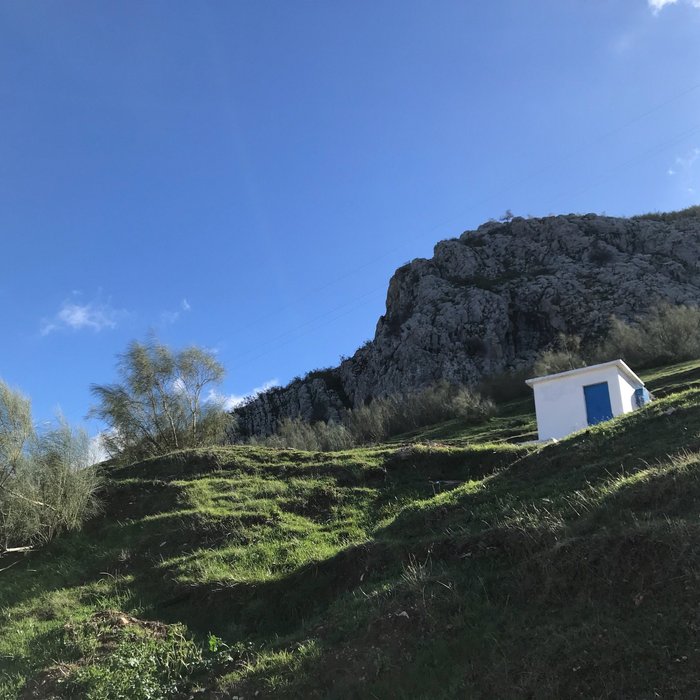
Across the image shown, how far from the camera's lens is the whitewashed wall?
24.0 metres

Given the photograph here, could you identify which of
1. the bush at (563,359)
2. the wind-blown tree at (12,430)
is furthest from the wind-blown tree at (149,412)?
the bush at (563,359)

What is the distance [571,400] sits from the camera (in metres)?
24.6

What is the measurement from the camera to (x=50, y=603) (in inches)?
422

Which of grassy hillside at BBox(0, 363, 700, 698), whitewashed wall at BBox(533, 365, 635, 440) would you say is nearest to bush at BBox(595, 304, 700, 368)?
whitewashed wall at BBox(533, 365, 635, 440)

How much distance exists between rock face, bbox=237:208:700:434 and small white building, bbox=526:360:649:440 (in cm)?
4256

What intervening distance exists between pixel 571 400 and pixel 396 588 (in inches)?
782

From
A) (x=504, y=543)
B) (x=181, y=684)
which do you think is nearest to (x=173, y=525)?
(x=181, y=684)

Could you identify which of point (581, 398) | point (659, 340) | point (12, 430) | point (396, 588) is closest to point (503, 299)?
point (659, 340)

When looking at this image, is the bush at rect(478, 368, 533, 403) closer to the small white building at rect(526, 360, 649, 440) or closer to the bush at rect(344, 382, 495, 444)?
the bush at rect(344, 382, 495, 444)

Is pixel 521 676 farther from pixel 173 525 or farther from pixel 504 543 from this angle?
pixel 173 525

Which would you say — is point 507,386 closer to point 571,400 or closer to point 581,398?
point 571,400

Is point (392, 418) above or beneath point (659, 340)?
beneath

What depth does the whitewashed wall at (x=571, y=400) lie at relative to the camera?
24.0m

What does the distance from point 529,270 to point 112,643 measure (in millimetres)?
81247
